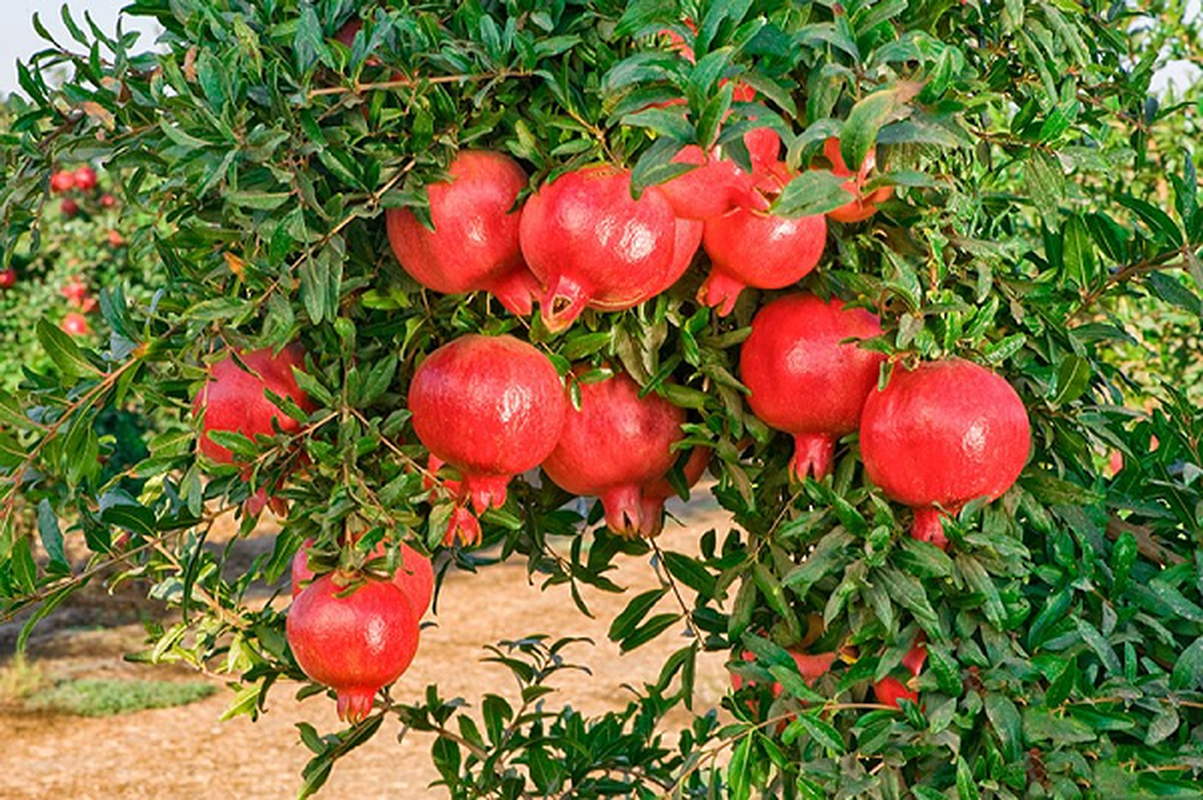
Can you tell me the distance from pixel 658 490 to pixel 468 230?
1.31ft

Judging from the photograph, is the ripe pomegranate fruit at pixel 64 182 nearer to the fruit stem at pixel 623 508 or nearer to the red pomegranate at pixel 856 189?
the fruit stem at pixel 623 508

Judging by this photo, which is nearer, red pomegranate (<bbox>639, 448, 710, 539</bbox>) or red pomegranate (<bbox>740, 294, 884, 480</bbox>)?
red pomegranate (<bbox>740, 294, 884, 480</bbox>)

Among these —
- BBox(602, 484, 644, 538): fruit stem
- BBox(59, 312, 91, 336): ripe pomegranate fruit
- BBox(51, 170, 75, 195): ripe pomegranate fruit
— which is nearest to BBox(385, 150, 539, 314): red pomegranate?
BBox(602, 484, 644, 538): fruit stem

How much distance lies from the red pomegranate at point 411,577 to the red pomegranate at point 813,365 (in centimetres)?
39

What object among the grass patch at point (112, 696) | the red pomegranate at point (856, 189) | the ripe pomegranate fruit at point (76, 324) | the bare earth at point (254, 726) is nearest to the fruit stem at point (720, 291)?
the red pomegranate at point (856, 189)

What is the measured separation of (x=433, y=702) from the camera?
191 centimetres

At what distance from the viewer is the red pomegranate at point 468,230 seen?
1105mm

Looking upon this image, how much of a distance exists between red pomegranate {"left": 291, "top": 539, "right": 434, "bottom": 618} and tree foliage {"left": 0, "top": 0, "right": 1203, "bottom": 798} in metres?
0.05

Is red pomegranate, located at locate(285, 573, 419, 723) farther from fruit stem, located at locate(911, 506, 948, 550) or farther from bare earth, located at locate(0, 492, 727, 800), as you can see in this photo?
bare earth, located at locate(0, 492, 727, 800)

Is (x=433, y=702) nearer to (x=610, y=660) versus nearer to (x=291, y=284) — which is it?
(x=291, y=284)

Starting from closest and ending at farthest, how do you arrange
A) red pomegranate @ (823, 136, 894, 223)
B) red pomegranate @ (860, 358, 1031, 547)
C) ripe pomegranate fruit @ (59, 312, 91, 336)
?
red pomegranate @ (823, 136, 894, 223) → red pomegranate @ (860, 358, 1031, 547) → ripe pomegranate fruit @ (59, 312, 91, 336)

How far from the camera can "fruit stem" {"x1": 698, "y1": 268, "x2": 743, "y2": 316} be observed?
1.15 meters

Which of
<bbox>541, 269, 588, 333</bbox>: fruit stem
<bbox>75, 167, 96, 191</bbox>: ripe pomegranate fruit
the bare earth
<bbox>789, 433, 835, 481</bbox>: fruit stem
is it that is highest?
<bbox>541, 269, 588, 333</bbox>: fruit stem

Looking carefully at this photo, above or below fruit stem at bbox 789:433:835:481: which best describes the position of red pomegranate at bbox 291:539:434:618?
below
